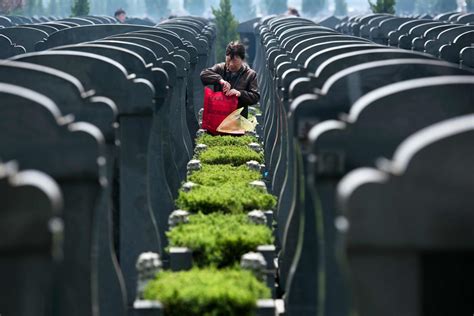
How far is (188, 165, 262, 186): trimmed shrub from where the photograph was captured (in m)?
14.1

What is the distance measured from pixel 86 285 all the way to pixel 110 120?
1475 millimetres

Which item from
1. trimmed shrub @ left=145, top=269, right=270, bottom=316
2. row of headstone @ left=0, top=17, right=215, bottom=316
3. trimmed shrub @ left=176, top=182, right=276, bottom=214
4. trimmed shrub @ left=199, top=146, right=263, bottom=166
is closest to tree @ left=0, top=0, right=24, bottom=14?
trimmed shrub @ left=199, top=146, right=263, bottom=166

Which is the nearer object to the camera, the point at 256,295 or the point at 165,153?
the point at 256,295

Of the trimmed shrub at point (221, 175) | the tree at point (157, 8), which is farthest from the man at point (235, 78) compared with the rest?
the tree at point (157, 8)

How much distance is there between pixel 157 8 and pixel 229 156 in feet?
479

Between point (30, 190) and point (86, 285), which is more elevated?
point (30, 190)

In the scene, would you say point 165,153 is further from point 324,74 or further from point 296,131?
→ point 296,131

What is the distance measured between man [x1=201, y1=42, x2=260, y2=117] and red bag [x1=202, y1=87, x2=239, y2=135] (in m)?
0.09

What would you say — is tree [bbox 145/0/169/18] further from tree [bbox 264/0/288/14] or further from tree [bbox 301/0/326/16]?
tree [bbox 301/0/326/16]

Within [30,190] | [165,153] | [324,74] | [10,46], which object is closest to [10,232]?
[30,190]

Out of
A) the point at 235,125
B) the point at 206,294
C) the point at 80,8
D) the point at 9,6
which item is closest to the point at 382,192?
the point at 206,294

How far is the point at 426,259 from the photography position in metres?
5.90

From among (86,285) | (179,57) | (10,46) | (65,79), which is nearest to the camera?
(86,285)

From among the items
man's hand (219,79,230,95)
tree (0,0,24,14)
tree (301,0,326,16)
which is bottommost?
man's hand (219,79,230,95)
